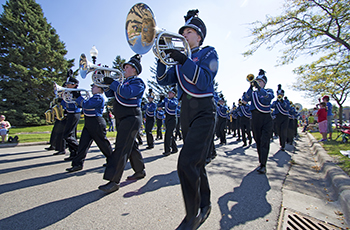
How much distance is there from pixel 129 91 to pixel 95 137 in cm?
161

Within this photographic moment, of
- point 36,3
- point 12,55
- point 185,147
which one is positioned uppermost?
point 36,3

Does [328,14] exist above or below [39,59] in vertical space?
below

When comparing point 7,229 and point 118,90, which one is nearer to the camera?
point 7,229

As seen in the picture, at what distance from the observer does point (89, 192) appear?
3.10 m

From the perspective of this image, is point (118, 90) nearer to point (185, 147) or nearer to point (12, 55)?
point (185, 147)

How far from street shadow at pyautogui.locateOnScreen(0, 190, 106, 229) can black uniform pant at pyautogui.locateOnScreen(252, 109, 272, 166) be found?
3.53m

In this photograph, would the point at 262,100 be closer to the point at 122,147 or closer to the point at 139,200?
the point at 122,147

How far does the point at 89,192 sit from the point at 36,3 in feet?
116

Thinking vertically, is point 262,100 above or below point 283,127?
above

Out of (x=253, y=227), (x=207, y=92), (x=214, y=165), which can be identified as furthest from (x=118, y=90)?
(x=214, y=165)

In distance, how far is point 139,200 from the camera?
277cm

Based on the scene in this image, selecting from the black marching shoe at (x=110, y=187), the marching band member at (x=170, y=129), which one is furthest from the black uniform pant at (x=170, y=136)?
the black marching shoe at (x=110, y=187)

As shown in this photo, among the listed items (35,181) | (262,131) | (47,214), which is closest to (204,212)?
(47,214)

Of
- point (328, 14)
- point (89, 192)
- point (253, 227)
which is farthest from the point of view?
point (328, 14)
